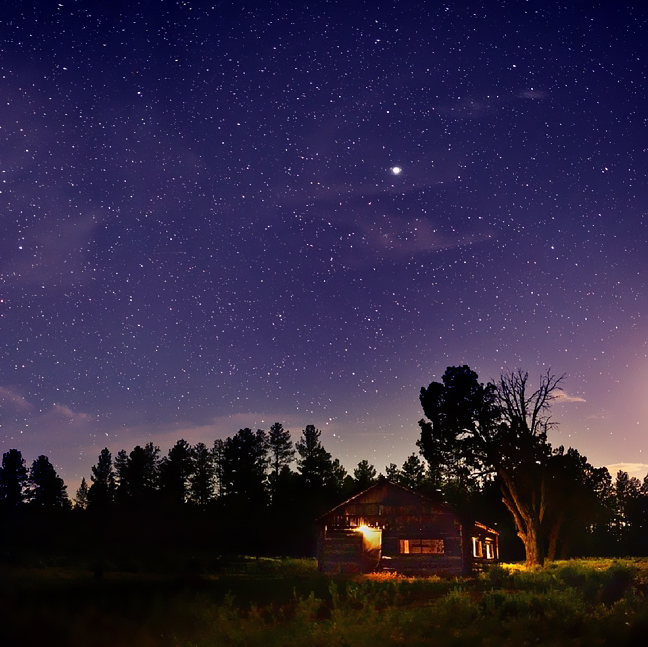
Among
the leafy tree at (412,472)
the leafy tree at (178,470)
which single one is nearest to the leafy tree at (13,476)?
the leafy tree at (178,470)

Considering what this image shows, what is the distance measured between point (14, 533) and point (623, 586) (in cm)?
5610

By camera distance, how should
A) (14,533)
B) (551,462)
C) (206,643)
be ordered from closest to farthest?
(206,643)
(551,462)
(14,533)

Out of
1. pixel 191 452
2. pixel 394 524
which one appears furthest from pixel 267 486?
pixel 394 524

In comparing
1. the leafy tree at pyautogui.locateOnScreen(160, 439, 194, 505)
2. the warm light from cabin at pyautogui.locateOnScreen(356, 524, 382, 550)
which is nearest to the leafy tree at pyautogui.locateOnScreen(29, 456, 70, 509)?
the leafy tree at pyautogui.locateOnScreen(160, 439, 194, 505)

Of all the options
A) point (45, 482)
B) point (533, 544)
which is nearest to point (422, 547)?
point (533, 544)

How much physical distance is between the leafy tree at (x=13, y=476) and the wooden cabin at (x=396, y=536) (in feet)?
262

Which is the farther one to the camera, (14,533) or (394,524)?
(14,533)

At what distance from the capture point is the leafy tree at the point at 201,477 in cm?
8994

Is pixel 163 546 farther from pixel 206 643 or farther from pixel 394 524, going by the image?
pixel 206 643

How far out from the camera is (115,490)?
306ft

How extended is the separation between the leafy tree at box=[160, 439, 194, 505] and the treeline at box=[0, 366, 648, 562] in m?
0.18

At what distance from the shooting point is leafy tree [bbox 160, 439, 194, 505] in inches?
3457

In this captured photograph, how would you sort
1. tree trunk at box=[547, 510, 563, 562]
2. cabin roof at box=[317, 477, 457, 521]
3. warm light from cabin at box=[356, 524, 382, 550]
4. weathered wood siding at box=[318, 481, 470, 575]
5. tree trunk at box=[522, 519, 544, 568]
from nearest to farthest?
weathered wood siding at box=[318, 481, 470, 575]
cabin roof at box=[317, 477, 457, 521]
warm light from cabin at box=[356, 524, 382, 550]
tree trunk at box=[522, 519, 544, 568]
tree trunk at box=[547, 510, 563, 562]

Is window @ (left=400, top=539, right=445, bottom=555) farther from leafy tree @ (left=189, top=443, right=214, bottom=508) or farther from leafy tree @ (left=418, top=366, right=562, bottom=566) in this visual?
→ leafy tree @ (left=189, top=443, right=214, bottom=508)
